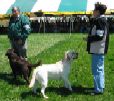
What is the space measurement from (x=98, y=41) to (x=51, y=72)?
47.6 inches

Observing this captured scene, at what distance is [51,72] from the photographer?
894cm

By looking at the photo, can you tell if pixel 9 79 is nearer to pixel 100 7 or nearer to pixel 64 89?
pixel 64 89

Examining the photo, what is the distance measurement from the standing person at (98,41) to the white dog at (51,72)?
0.46 m

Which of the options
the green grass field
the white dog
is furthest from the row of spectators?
the white dog

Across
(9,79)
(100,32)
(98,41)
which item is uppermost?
(100,32)

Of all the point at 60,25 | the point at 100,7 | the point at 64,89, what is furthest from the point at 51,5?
the point at 100,7

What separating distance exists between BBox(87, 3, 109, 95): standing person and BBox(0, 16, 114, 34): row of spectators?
19.2 metres

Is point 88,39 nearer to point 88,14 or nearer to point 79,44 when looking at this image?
point 79,44

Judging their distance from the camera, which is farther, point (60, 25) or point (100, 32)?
point (60, 25)

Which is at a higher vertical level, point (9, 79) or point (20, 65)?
point (20, 65)

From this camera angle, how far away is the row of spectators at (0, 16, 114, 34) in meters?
28.3

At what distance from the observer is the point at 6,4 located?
87.2 feet

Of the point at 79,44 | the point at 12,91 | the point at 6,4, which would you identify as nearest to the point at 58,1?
the point at 6,4

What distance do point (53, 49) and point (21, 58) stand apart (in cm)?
661
